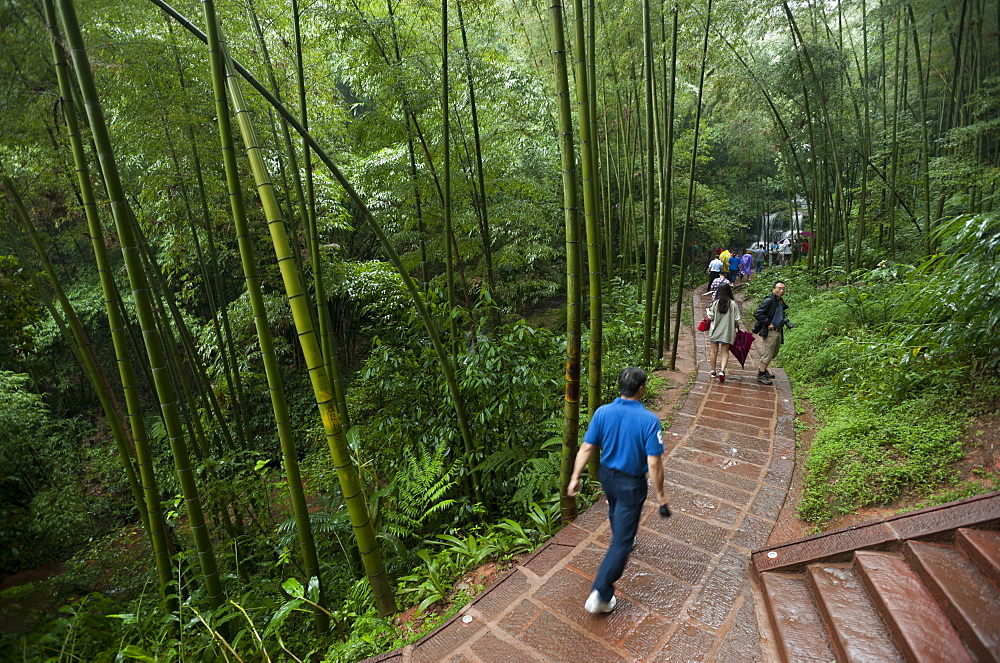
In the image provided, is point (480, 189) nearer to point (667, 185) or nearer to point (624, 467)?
point (667, 185)

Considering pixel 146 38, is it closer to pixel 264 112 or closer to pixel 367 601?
pixel 264 112

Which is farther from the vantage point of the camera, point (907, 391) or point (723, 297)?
point (723, 297)

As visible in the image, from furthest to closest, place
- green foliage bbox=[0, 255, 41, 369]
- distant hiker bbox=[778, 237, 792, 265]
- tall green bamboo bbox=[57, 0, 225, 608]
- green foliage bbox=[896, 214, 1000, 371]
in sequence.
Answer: distant hiker bbox=[778, 237, 792, 265]
green foliage bbox=[0, 255, 41, 369]
green foliage bbox=[896, 214, 1000, 371]
tall green bamboo bbox=[57, 0, 225, 608]

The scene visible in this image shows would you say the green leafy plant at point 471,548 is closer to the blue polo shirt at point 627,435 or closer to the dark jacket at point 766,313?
the blue polo shirt at point 627,435

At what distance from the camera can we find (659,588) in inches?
88.0

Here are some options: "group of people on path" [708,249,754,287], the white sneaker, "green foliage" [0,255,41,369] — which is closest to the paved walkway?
the white sneaker

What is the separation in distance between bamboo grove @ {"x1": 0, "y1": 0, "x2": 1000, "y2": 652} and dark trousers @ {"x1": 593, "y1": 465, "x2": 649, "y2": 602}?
537 mm

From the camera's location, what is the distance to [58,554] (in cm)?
530

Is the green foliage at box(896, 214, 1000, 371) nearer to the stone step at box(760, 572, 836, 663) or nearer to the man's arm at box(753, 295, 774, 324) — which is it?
the man's arm at box(753, 295, 774, 324)

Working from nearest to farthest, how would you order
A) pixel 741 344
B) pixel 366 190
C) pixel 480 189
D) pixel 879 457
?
pixel 879 457
pixel 480 189
pixel 741 344
pixel 366 190

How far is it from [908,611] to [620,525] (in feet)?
3.67

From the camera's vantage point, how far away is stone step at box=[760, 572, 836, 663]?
1.81 meters

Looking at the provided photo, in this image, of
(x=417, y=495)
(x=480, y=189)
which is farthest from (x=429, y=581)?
(x=480, y=189)

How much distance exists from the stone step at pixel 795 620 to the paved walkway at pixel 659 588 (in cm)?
9
